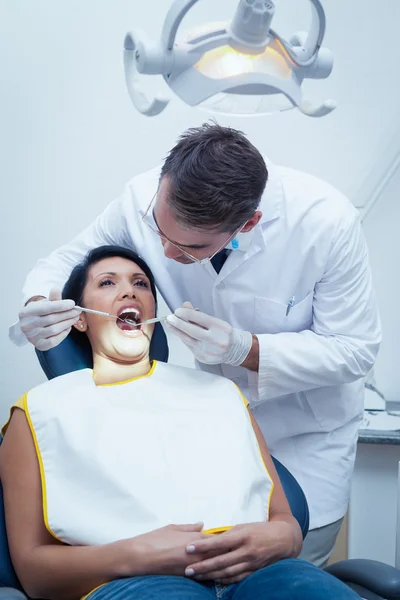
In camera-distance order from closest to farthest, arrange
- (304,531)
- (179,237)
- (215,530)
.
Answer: (215,530) → (179,237) → (304,531)

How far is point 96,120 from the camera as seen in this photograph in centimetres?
243

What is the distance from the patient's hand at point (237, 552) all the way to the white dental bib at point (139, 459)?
2.2 inches

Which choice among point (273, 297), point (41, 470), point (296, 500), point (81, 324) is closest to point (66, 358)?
point (81, 324)

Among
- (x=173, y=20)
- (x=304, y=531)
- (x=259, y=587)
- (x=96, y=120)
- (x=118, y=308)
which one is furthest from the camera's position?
(x=96, y=120)

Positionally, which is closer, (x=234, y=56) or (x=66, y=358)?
(x=234, y=56)

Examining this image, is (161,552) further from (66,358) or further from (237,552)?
(66,358)

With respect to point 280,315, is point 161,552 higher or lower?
lower

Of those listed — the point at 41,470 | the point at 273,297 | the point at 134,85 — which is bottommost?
the point at 41,470

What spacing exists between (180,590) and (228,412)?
18.9 inches

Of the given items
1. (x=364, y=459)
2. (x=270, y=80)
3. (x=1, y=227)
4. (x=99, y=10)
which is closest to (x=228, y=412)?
(x=270, y=80)

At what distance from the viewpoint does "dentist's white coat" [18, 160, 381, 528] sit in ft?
5.51

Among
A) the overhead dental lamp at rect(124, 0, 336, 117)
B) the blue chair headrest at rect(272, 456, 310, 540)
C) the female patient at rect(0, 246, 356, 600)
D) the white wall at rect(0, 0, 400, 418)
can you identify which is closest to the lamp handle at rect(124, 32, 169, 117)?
the overhead dental lamp at rect(124, 0, 336, 117)

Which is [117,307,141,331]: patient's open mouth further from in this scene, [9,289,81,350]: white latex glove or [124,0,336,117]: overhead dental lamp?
[124,0,336,117]: overhead dental lamp

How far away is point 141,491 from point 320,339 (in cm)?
60
